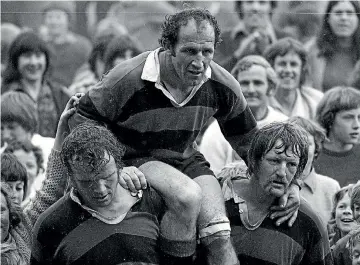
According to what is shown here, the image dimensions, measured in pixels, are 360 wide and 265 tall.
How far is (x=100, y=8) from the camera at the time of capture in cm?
594

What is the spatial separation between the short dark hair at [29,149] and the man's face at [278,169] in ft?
5.86

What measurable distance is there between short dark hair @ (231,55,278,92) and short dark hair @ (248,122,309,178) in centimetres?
153

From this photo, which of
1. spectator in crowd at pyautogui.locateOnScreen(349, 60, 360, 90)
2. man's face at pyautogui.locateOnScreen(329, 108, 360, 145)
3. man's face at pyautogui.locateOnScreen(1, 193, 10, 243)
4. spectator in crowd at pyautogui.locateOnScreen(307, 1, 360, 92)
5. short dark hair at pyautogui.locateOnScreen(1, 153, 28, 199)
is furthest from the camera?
spectator in crowd at pyautogui.locateOnScreen(307, 1, 360, 92)

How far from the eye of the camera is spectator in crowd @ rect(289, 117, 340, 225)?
13.5ft

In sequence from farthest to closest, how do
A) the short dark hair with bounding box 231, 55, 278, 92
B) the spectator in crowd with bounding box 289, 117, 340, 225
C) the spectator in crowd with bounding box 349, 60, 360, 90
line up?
the spectator in crowd with bounding box 349, 60, 360, 90 < the short dark hair with bounding box 231, 55, 278, 92 < the spectator in crowd with bounding box 289, 117, 340, 225

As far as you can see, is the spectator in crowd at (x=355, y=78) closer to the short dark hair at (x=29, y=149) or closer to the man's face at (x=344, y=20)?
the man's face at (x=344, y=20)

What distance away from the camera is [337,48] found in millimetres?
5289

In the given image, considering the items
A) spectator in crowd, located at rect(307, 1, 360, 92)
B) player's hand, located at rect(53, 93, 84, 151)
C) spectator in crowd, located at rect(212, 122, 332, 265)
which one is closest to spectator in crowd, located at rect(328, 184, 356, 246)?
spectator in crowd, located at rect(212, 122, 332, 265)

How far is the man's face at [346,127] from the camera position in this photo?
4.52 meters

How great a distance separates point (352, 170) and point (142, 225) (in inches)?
66.8

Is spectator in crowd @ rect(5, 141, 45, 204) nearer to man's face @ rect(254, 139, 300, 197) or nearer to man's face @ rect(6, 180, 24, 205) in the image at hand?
man's face @ rect(6, 180, 24, 205)

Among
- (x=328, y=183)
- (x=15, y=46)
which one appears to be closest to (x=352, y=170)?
(x=328, y=183)

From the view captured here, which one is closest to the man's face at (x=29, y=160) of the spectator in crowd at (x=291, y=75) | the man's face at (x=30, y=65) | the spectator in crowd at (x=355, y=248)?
the man's face at (x=30, y=65)

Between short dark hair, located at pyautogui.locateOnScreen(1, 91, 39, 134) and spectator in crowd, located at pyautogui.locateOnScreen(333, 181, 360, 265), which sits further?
short dark hair, located at pyautogui.locateOnScreen(1, 91, 39, 134)
